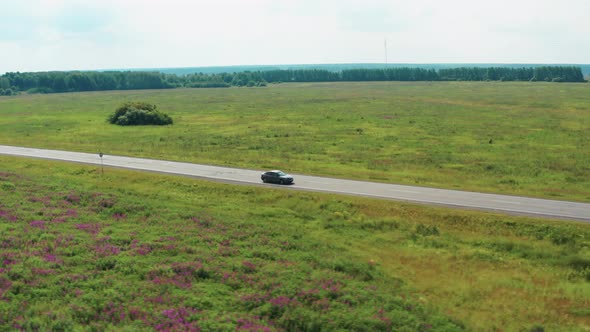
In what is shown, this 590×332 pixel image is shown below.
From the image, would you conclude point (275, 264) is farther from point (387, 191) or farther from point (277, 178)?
point (277, 178)

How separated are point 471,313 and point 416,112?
334 ft

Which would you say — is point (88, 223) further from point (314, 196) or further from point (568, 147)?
point (568, 147)

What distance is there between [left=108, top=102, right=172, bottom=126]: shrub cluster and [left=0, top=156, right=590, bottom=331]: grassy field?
6001 cm

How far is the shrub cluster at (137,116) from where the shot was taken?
10781cm

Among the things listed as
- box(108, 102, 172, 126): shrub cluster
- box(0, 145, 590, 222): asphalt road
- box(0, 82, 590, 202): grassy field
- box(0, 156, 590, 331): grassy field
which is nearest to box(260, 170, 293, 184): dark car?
box(0, 145, 590, 222): asphalt road

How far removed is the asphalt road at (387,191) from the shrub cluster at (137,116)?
44.7m

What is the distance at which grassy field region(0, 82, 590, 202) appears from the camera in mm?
57531

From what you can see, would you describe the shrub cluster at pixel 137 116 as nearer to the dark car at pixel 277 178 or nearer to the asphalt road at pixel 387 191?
the asphalt road at pixel 387 191

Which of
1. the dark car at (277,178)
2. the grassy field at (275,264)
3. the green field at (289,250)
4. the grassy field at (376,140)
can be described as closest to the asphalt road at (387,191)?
the dark car at (277,178)

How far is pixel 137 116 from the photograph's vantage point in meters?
108

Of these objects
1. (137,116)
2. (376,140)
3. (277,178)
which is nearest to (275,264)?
(277,178)

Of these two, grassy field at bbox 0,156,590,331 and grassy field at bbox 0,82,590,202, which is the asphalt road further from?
grassy field at bbox 0,82,590,202

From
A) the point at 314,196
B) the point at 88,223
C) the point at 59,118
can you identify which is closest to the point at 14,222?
the point at 88,223

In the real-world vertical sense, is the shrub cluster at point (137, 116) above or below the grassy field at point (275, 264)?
above
